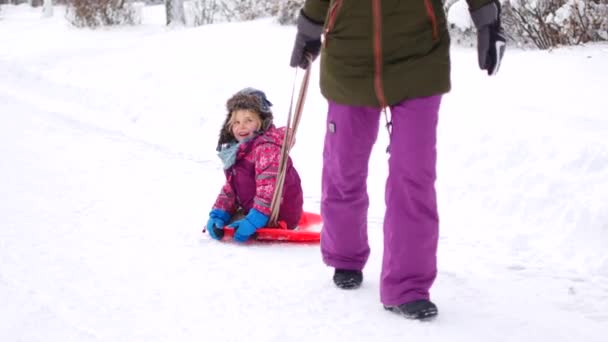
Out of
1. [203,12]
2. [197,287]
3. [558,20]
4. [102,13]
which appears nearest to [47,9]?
[102,13]

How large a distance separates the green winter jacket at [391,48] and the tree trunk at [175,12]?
40.5ft

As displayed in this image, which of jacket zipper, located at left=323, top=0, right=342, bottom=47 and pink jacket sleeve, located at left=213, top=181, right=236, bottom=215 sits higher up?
jacket zipper, located at left=323, top=0, right=342, bottom=47

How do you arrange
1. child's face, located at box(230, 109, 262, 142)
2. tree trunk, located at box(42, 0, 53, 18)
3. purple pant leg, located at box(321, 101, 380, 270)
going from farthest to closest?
tree trunk, located at box(42, 0, 53, 18) → child's face, located at box(230, 109, 262, 142) → purple pant leg, located at box(321, 101, 380, 270)

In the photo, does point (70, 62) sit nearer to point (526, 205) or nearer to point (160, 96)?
point (160, 96)

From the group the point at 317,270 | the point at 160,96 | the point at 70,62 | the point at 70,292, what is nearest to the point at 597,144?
the point at 317,270

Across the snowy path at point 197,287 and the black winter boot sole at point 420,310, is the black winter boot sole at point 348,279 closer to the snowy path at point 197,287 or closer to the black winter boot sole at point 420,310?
the snowy path at point 197,287

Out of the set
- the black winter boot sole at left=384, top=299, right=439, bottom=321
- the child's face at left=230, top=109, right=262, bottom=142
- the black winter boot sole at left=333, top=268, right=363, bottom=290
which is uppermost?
the child's face at left=230, top=109, right=262, bottom=142

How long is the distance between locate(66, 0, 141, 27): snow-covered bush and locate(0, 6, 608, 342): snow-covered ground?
23.2 feet

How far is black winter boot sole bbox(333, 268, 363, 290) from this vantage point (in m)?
3.19

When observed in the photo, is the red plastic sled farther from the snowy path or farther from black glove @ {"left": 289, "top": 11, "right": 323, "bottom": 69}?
black glove @ {"left": 289, "top": 11, "right": 323, "bottom": 69}

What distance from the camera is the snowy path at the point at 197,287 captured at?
9.14 feet

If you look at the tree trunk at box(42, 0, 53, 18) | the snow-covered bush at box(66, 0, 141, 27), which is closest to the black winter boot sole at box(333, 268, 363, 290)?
the snow-covered bush at box(66, 0, 141, 27)

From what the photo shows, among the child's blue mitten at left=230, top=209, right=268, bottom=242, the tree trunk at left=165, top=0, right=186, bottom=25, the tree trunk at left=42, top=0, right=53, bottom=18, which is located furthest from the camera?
the tree trunk at left=42, top=0, right=53, bottom=18

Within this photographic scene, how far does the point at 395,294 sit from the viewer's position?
2850 mm
